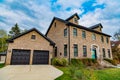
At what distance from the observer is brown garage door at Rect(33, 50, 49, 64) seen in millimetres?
15071

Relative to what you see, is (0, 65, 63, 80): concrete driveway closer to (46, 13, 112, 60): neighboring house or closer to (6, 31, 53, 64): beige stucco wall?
(6, 31, 53, 64): beige stucco wall

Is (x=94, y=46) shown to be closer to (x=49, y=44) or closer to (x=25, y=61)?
(x=49, y=44)

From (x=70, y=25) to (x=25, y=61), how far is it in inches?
381

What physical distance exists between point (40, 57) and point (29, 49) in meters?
2.20

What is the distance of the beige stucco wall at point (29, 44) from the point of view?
1418 cm

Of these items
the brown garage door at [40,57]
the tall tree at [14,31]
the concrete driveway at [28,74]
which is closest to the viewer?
the concrete driveway at [28,74]

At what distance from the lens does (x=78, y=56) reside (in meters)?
16.6

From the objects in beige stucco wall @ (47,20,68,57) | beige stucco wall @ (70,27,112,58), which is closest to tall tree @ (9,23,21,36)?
beige stucco wall @ (47,20,68,57)

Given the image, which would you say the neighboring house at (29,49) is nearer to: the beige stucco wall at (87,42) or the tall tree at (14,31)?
the beige stucco wall at (87,42)

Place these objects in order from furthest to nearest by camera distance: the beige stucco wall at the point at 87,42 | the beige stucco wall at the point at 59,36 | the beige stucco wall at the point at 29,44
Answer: the beige stucco wall at the point at 59,36
the beige stucco wall at the point at 87,42
the beige stucco wall at the point at 29,44

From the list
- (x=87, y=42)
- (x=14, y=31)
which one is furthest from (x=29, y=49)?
(x=14, y=31)

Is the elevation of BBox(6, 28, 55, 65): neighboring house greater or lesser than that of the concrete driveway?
greater

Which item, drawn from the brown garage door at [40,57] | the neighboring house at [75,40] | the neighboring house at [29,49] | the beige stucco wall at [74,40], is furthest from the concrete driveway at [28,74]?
the beige stucco wall at [74,40]

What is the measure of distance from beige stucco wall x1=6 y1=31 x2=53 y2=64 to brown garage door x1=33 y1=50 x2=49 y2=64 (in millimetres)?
597
